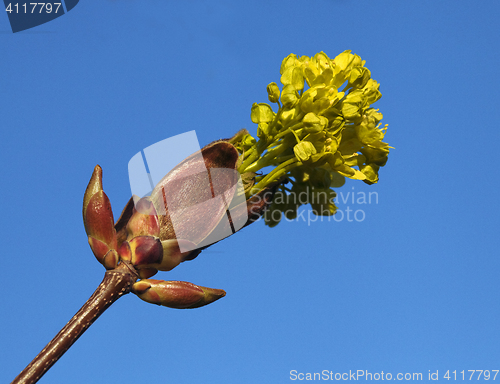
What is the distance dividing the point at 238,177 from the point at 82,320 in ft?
2.72

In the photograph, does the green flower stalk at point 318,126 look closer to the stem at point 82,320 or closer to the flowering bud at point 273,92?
the flowering bud at point 273,92

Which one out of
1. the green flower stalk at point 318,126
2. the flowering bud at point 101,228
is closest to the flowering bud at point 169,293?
the flowering bud at point 101,228

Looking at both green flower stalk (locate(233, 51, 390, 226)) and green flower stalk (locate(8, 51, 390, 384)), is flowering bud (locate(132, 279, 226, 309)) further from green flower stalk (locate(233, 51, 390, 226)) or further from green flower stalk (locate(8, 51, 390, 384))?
green flower stalk (locate(233, 51, 390, 226))

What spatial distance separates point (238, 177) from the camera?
206cm

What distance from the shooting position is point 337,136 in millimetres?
2035

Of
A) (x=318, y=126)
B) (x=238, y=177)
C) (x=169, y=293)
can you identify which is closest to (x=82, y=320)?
(x=169, y=293)

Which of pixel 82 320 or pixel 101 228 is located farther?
pixel 101 228

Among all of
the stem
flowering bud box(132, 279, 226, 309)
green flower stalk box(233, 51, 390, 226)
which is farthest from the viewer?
green flower stalk box(233, 51, 390, 226)

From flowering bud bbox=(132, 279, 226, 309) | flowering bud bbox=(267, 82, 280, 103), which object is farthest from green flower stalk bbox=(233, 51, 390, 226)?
flowering bud bbox=(132, 279, 226, 309)

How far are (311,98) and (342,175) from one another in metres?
0.43

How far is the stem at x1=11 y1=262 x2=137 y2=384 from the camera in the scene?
5.22ft

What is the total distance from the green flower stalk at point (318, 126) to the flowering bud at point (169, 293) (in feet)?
1.62

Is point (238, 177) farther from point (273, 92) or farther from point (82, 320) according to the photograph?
point (82, 320)

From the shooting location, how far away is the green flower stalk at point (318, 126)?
1968mm
